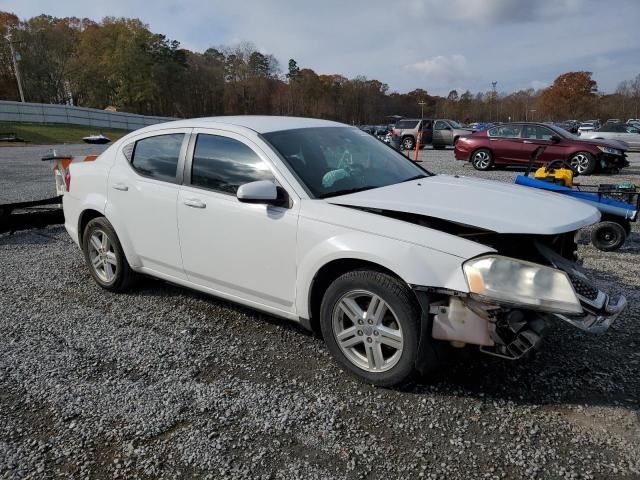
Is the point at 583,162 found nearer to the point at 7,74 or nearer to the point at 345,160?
the point at 345,160

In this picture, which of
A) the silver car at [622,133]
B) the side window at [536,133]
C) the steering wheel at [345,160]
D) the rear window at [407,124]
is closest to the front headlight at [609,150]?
the side window at [536,133]

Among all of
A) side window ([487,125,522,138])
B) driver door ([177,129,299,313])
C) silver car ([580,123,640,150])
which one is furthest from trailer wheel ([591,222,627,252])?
silver car ([580,123,640,150])

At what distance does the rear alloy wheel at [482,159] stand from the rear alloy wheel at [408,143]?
370 inches

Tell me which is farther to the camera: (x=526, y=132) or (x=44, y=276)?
(x=526, y=132)

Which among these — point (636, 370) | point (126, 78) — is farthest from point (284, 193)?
point (126, 78)

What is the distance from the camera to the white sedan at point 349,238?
8.75ft

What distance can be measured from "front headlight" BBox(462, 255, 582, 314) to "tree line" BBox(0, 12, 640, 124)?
6999 centimetres

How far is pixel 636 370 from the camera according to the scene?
10.4 feet

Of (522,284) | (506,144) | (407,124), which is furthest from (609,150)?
(522,284)

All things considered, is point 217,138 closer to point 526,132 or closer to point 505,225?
point 505,225

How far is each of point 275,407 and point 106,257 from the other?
105 inches

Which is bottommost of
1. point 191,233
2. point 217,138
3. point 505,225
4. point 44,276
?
point 44,276

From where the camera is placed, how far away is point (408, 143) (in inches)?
981

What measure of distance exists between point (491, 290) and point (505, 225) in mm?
405
